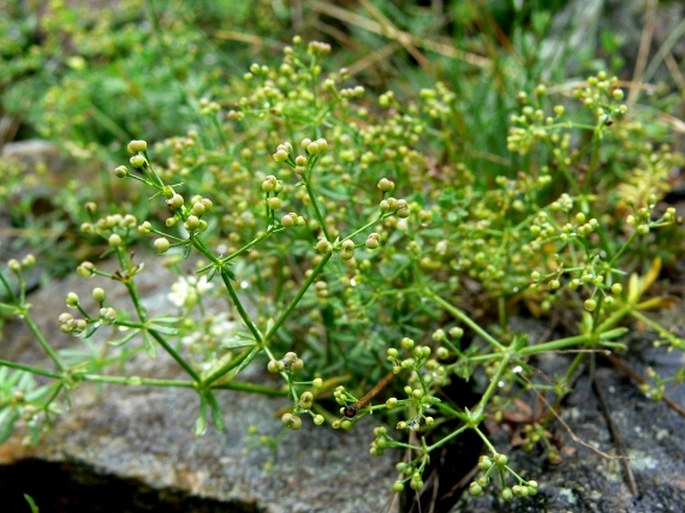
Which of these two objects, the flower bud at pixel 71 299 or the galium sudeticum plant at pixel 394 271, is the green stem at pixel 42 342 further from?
the flower bud at pixel 71 299

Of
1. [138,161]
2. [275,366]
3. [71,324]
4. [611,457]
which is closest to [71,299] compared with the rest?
[71,324]

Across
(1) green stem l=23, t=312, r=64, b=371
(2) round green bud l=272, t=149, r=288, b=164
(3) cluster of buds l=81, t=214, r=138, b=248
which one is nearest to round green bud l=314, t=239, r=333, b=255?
(2) round green bud l=272, t=149, r=288, b=164

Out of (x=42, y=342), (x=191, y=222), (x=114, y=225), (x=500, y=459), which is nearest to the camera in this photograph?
(x=191, y=222)

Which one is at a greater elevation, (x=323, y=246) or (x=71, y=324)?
(x=323, y=246)

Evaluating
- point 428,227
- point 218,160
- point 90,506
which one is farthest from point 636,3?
point 90,506

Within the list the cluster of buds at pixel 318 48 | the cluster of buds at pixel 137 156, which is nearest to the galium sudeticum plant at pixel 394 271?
the cluster of buds at pixel 318 48

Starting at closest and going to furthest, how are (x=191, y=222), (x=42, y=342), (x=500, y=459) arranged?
1. (x=191, y=222)
2. (x=500, y=459)
3. (x=42, y=342)

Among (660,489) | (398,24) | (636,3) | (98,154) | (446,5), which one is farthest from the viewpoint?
(446,5)

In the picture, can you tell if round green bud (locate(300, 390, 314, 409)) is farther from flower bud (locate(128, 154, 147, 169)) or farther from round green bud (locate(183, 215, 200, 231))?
flower bud (locate(128, 154, 147, 169))

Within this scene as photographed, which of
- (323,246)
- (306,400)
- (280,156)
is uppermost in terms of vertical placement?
(280,156)

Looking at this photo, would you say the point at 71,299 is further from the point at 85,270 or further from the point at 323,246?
the point at 323,246

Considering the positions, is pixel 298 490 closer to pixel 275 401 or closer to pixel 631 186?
pixel 275 401
